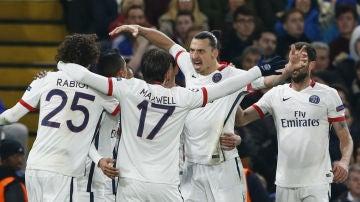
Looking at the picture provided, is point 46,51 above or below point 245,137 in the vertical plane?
above

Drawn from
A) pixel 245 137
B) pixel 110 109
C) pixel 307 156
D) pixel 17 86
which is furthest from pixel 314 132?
pixel 17 86

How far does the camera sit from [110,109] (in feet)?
37.3

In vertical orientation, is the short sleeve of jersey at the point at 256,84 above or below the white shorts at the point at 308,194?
above

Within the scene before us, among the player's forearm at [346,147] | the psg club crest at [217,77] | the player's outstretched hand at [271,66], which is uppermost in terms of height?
the player's outstretched hand at [271,66]

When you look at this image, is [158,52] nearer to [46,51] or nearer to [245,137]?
[245,137]

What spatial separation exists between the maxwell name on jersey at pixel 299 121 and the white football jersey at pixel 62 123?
79.7 inches

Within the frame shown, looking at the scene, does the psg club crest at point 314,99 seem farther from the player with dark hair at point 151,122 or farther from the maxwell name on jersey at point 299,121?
the player with dark hair at point 151,122

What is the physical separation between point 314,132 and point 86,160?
89.2 inches

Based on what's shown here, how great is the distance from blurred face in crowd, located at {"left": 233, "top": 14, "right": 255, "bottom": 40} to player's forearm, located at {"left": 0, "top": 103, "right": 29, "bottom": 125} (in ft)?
23.1

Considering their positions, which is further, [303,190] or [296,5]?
[296,5]

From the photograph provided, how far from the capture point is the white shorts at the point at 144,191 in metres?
10.9

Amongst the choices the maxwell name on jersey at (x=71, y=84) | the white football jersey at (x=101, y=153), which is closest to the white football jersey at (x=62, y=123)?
the maxwell name on jersey at (x=71, y=84)

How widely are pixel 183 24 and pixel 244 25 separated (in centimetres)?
95

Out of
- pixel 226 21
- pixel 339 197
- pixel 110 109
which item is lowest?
pixel 339 197
